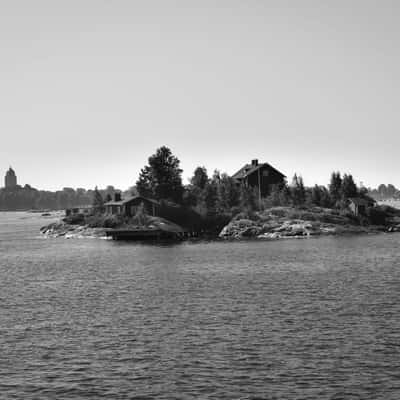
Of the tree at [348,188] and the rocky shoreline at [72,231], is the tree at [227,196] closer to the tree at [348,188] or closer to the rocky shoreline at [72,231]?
the tree at [348,188]

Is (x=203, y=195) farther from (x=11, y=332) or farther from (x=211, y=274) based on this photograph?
(x=11, y=332)

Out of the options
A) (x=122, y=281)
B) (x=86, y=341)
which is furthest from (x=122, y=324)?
(x=122, y=281)

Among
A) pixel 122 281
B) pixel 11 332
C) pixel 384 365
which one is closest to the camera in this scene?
pixel 384 365

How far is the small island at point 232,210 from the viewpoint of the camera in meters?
120

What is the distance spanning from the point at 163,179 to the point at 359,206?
44.4m

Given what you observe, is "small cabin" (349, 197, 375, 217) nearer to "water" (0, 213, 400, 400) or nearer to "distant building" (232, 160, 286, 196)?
"distant building" (232, 160, 286, 196)

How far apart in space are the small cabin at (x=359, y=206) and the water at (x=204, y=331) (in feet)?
204

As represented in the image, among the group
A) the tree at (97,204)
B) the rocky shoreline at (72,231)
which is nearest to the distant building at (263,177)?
the tree at (97,204)

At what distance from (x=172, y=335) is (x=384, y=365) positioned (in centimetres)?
1244

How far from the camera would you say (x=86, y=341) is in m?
34.3

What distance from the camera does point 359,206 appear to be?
131625 millimetres

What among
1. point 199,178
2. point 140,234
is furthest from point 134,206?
point 199,178

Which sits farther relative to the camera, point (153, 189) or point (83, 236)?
point (153, 189)

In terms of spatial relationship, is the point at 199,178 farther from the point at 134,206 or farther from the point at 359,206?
the point at 359,206
